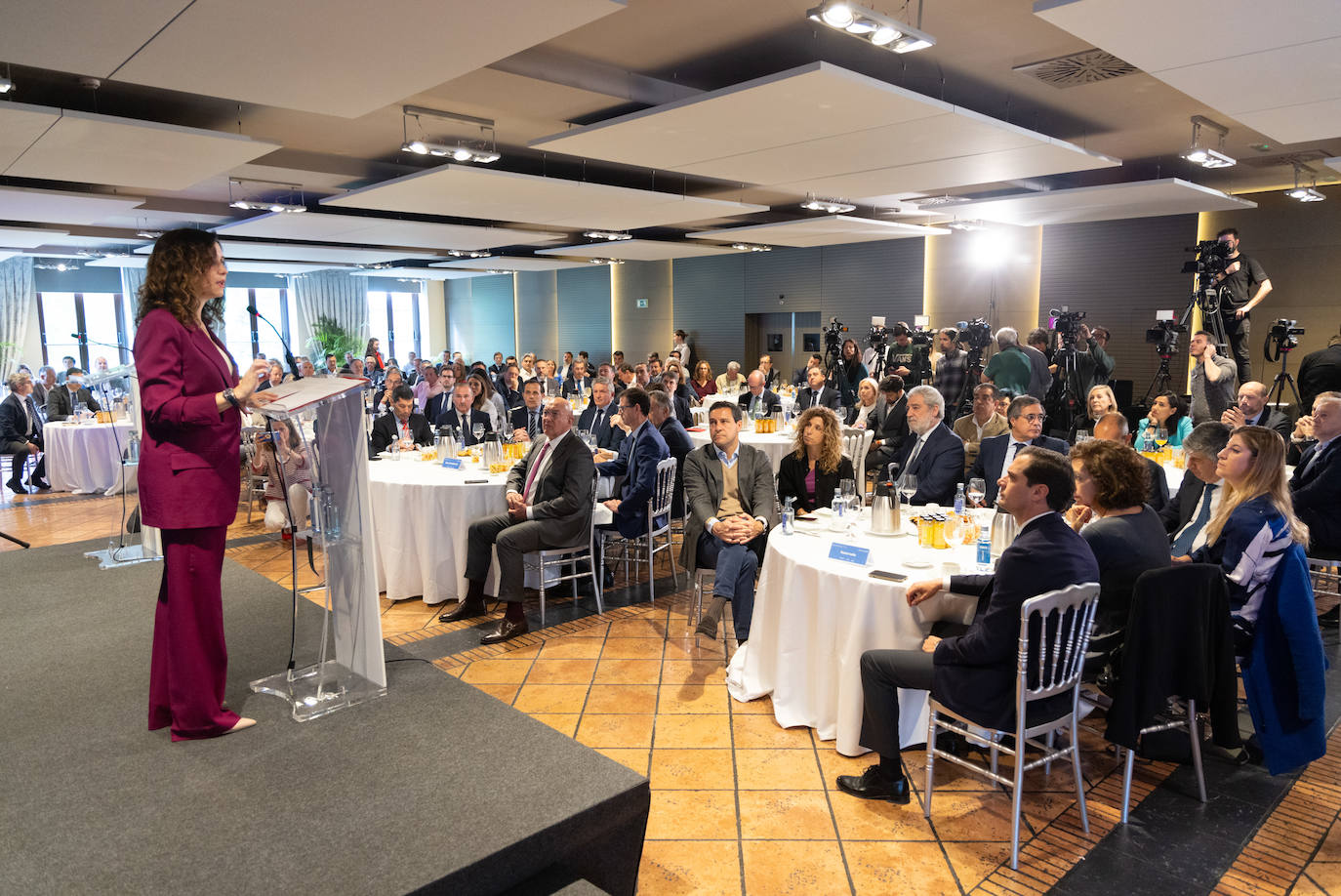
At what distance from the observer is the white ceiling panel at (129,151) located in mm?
5621

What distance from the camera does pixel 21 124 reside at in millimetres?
5371

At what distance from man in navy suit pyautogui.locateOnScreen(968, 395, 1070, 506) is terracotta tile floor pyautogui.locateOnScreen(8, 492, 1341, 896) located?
1.67 meters

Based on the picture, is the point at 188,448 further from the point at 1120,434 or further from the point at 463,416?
the point at 463,416

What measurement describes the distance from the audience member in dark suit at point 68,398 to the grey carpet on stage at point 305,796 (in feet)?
28.2

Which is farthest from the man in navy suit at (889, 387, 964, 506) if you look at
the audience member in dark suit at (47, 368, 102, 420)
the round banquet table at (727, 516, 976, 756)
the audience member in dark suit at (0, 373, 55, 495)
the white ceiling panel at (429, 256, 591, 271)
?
the white ceiling panel at (429, 256, 591, 271)

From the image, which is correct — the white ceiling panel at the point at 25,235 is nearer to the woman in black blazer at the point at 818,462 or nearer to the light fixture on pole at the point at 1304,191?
the woman in black blazer at the point at 818,462

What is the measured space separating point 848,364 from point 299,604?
868 cm

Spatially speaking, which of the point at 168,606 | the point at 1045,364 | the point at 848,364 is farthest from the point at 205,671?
the point at 848,364

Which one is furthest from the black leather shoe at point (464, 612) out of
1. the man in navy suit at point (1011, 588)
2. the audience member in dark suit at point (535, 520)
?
the man in navy suit at point (1011, 588)

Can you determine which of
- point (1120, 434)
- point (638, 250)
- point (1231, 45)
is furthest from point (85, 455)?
point (1231, 45)

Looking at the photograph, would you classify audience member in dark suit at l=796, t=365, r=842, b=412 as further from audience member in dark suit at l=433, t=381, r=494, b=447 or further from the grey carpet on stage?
the grey carpet on stage

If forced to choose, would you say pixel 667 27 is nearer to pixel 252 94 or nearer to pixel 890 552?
pixel 252 94

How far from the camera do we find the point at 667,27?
16.9ft

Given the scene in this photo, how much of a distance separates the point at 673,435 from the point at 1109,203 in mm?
6738
